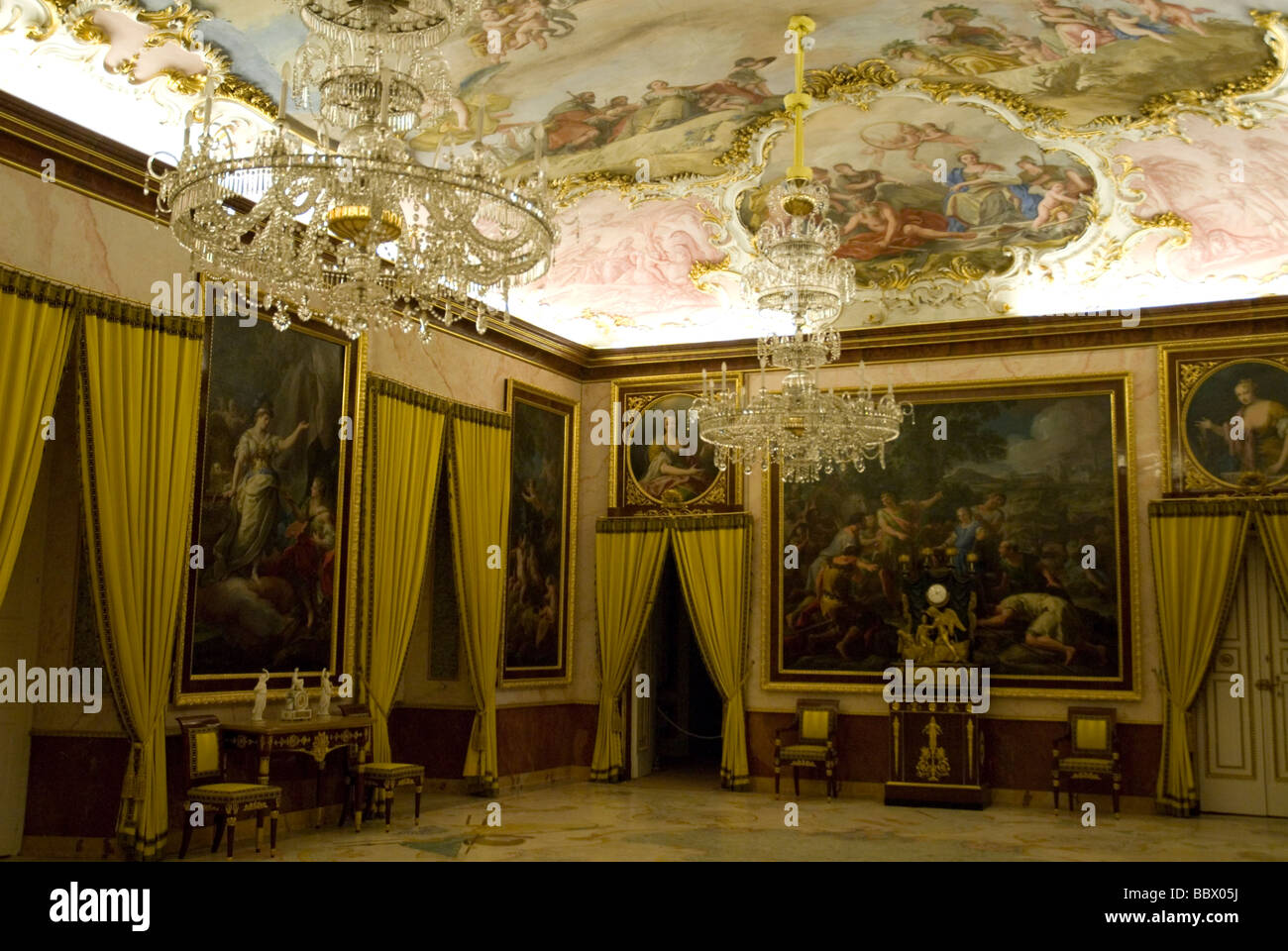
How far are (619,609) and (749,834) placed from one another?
4658 mm

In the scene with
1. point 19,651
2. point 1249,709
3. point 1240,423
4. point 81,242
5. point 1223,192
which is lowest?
point 1249,709

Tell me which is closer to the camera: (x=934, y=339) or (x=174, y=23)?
(x=174, y=23)

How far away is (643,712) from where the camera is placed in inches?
653

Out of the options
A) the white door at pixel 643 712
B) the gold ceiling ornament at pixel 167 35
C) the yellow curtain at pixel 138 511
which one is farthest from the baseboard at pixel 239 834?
the gold ceiling ornament at pixel 167 35

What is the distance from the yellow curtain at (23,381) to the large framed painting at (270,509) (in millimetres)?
1538

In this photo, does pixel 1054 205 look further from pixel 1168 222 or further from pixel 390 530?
pixel 390 530

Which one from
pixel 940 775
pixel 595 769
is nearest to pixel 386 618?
pixel 595 769

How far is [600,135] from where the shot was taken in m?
12.0

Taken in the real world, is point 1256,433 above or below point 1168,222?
below

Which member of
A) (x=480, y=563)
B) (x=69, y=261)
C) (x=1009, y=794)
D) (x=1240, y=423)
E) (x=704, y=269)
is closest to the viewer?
(x=69, y=261)

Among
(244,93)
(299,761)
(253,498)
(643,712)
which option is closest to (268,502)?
(253,498)

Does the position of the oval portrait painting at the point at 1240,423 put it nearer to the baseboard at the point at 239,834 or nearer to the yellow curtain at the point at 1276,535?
the yellow curtain at the point at 1276,535

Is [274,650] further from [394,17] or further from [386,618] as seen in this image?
[394,17]

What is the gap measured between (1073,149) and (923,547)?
480 cm
